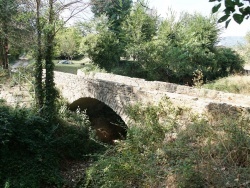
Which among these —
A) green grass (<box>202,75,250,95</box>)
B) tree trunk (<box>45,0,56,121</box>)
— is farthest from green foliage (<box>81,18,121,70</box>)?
tree trunk (<box>45,0,56,121</box>)

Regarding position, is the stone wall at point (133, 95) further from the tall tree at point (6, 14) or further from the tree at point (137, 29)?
the tree at point (137, 29)

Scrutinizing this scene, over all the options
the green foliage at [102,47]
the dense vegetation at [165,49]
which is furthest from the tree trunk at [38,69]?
the green foliage at [102,47]

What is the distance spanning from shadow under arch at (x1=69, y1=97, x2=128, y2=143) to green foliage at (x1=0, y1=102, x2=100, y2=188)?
86.7 inches

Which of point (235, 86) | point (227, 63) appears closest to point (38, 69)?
point (235, 86)

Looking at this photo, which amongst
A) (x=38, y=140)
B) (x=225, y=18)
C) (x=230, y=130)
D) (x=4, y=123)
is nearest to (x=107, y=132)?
(x=38, y=140)

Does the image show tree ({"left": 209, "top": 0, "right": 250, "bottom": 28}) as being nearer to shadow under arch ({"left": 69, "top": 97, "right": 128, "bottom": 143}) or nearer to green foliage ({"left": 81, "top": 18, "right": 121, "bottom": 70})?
shadow under arch ({"left": 69, "top": 97, "right": 128, "bottom": 143})

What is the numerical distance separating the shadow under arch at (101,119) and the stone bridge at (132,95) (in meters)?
0.05

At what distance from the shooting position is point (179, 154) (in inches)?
220

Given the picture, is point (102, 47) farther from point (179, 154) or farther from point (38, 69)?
point (179, 154)

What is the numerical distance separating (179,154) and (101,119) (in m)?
8.22

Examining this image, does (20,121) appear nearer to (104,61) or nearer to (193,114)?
(193,114)

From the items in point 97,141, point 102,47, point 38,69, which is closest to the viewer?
point 97,141

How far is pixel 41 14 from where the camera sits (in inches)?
374

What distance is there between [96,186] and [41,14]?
6253mm
